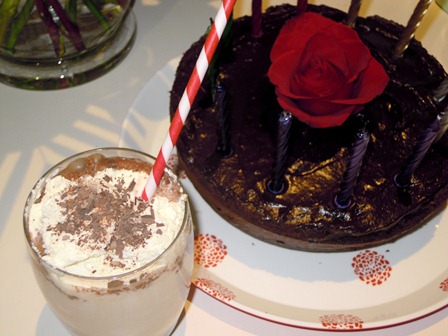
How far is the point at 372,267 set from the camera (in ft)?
5.05

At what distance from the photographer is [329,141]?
1590mm

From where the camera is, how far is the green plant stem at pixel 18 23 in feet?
5.59

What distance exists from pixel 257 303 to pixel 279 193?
28cm

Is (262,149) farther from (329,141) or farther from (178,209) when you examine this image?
(178,209)

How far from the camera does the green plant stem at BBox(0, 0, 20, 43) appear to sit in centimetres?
168

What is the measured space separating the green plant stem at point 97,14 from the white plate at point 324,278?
463 mm

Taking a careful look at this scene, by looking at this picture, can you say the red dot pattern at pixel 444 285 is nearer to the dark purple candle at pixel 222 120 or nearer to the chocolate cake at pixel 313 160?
the chocolate cake at pixel 313 160

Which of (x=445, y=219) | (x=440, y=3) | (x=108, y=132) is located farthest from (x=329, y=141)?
(x=440, y=3)

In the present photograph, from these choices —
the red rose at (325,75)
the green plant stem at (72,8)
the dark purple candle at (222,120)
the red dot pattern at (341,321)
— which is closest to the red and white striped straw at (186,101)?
Answer: the dark purple candle at (222,120)

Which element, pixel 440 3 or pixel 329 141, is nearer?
pixel 329 141

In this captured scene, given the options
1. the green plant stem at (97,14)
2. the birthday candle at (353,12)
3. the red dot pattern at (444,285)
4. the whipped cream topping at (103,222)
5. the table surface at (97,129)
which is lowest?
the table surface at (97,129)

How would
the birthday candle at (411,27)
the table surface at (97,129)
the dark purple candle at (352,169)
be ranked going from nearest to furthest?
1. the dark purple candle at (352,169)
2. the table surface at (97,129)
3. the birthday candle at (411,27)

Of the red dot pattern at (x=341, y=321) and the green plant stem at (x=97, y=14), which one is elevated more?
the green plant stem at (x=97, y=14)

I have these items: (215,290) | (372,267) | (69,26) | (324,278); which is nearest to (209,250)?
(215,290)
